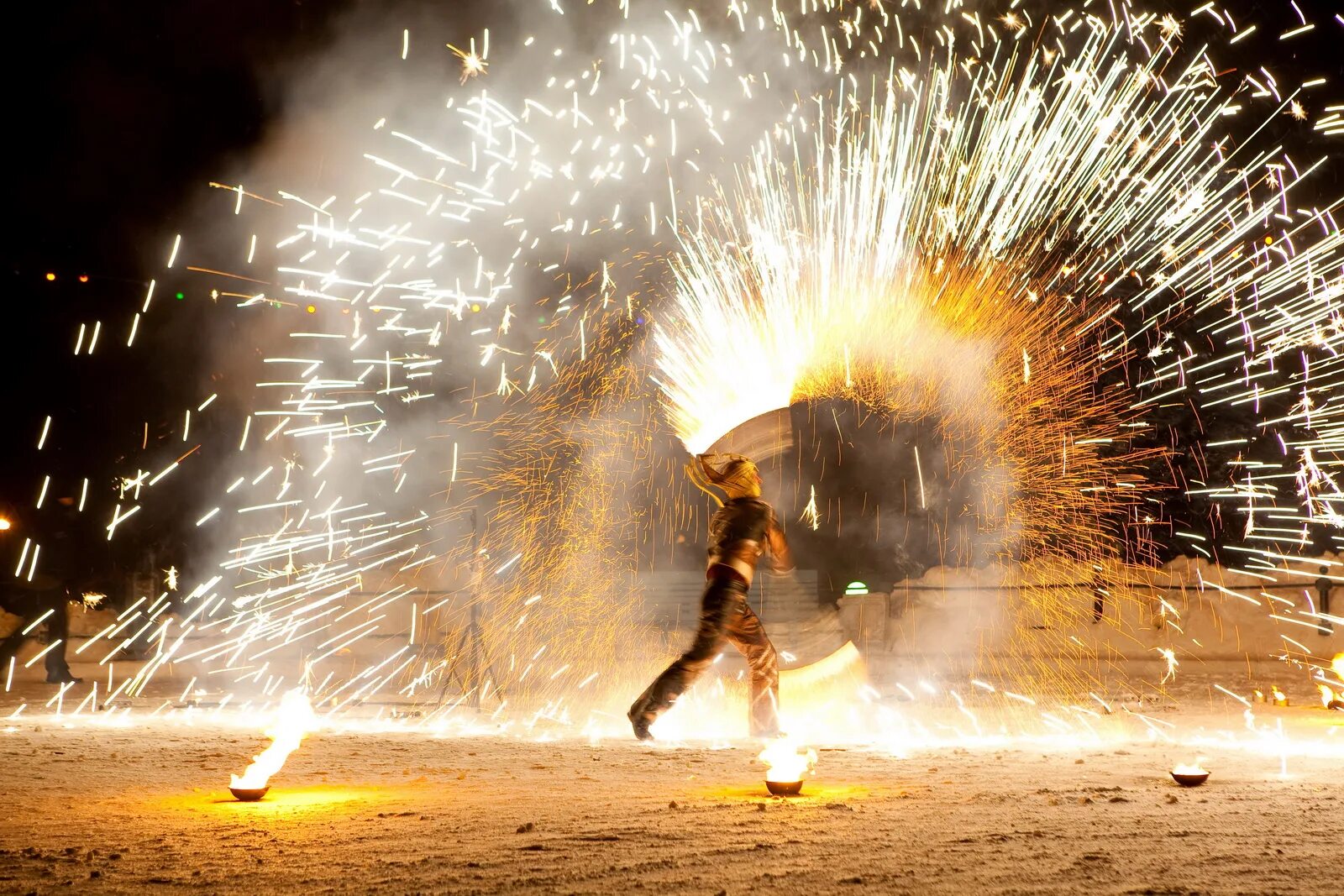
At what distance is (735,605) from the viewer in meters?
6.73

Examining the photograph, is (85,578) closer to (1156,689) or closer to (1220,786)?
(1156,689)

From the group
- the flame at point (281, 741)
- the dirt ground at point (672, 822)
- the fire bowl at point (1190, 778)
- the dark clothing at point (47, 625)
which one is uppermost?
the dark clothing at point (47, 625)

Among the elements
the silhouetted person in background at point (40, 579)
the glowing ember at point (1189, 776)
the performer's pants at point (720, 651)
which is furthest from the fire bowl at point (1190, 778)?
the silhouetted person in background at point (40, 579)

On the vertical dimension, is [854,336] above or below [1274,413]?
above

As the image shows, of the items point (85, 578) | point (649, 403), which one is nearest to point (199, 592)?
point (85, 578)

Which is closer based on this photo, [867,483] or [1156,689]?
[1156,689]

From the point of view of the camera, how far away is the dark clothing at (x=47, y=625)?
13492 millimetres

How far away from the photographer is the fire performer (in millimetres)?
6559

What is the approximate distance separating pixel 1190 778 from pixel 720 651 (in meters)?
2.77

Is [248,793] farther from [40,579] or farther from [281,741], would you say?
[40,579]

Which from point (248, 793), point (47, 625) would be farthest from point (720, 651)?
point (47, 625)

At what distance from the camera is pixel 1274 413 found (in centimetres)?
1593

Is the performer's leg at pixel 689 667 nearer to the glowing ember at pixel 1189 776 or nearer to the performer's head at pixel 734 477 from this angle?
the performer's head at pixel 734 477

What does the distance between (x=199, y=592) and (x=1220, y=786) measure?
15.0 m
